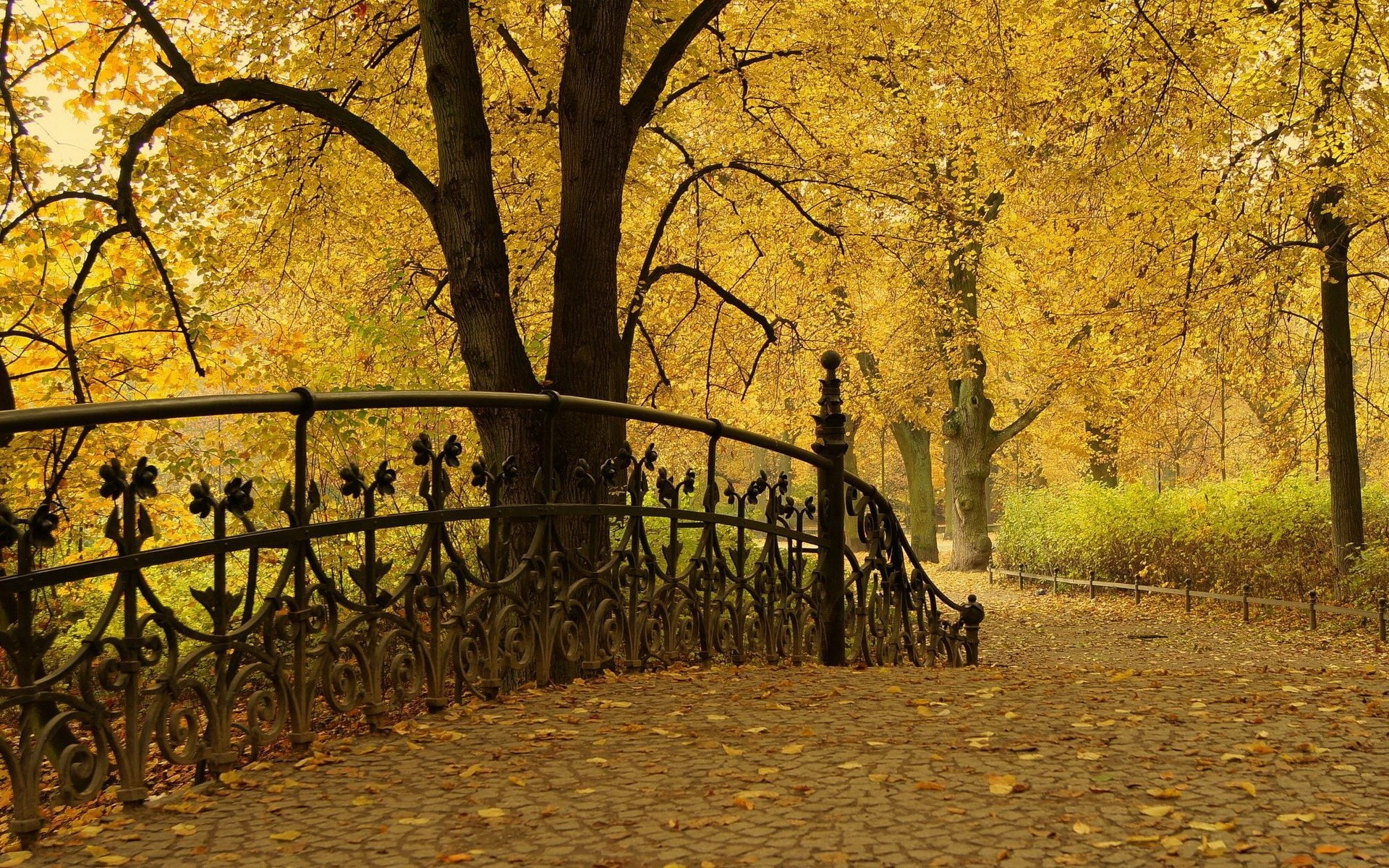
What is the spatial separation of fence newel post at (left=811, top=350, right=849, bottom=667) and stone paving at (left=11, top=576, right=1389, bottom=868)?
116 cm

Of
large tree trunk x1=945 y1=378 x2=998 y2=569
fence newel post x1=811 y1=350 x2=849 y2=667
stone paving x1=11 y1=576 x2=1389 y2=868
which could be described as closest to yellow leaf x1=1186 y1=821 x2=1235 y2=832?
stone paving x1=11 y1=576 x2=1389 y2=868

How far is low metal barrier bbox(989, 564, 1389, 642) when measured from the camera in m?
12.8

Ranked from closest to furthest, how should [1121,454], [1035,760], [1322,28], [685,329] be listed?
1. [1035,760]
2. [1322,28]
3. [685,329]
4. [1121,454]

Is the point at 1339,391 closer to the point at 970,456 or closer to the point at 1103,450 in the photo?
the point at 970,456

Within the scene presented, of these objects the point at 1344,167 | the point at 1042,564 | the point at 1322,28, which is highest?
the point at 1322,28

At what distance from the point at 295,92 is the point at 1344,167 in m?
11.3

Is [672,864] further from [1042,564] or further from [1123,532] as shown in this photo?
[1042,564]

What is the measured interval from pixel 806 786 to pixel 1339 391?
13400 millimetres

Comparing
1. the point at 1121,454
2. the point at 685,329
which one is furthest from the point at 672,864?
the point at 1121,454

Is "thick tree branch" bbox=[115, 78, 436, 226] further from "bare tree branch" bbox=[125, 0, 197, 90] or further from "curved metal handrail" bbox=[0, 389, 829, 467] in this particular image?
"curved metal handrail" bbox=[0, 389, 829, 467]

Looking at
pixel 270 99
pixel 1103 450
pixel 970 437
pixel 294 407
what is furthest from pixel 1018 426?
pixel 294 407

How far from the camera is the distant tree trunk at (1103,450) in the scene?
22203mm

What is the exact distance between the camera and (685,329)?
1786cm

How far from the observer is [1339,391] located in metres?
14.3
